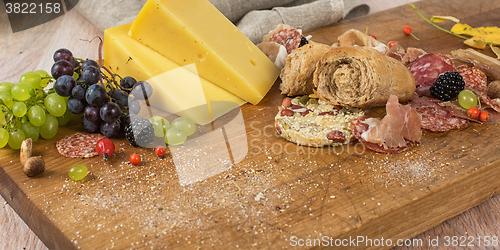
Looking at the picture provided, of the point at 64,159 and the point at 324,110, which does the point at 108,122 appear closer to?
the point at 64,159

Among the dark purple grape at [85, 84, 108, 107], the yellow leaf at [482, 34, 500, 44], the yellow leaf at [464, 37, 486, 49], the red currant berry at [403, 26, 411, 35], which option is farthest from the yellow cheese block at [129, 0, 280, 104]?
the yellow leaf at [482, 34, 500, 44]

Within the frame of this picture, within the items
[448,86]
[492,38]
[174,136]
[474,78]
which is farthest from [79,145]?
[492,38]

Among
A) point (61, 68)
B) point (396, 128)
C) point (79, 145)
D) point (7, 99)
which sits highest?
point (61, 68)

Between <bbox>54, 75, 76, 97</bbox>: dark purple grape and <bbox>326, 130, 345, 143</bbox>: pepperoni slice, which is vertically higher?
<bbox>54, 75, 76, 97</bbox>: dark purple grape

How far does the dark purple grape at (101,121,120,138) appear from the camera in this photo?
1.95m

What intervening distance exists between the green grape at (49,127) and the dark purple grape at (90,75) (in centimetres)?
26

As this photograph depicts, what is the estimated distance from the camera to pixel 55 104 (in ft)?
6.26

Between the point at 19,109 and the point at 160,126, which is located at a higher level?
the point at 19,109

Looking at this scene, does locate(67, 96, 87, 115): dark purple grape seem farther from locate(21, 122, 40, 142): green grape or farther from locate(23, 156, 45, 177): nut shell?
locate(23, 156, 45, 177): nut shell

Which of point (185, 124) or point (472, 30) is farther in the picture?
point (472, 30)

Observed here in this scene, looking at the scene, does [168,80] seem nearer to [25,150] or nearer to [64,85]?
[64,85]

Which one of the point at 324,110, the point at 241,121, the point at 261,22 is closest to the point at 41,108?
the point at 241,121

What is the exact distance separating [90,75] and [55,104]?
232 millimetres

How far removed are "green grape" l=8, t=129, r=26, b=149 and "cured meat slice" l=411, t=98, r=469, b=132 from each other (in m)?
1.89
